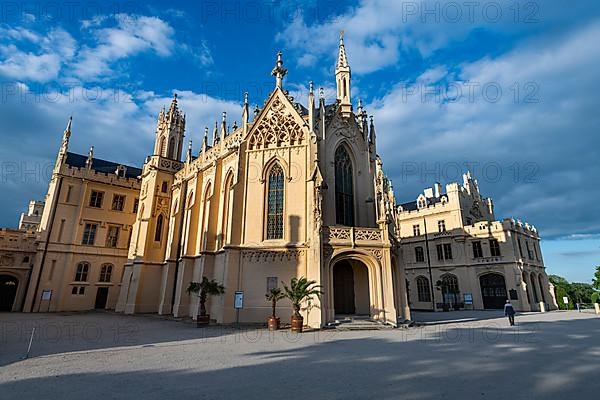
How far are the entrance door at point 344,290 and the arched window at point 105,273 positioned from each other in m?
25.8

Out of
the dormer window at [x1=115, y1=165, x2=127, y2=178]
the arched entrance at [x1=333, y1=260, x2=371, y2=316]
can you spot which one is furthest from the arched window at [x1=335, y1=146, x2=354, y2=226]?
the dormer window at [x1=115, y1=165, x2=127, y2=178]

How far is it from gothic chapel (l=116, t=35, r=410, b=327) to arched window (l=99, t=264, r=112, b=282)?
6513 mm

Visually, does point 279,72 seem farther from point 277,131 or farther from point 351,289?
point 351,289

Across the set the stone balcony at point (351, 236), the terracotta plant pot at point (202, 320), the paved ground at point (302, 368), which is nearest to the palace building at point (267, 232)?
the stone balcony at point (351, 236)

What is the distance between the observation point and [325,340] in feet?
43.1

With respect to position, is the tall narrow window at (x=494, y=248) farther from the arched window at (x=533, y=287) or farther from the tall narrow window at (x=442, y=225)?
the tall narrow window at (x=442, y=225)

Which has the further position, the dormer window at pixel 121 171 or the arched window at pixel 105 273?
the dormer window at pixel 121 171

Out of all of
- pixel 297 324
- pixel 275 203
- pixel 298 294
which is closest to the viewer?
pixel 297 324

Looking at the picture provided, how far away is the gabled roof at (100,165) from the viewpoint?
35.4m

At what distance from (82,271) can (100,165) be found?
521 inches

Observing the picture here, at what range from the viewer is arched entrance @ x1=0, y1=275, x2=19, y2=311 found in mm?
29516

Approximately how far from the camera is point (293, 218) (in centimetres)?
2070

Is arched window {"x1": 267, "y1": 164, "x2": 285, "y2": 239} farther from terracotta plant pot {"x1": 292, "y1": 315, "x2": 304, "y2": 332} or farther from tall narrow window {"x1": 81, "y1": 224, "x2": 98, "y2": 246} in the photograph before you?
tall narrow window {"x1": 81, "y1": 224, "x2": 98, "y2": 246}

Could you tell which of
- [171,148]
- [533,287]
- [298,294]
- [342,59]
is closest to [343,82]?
[342,59]
